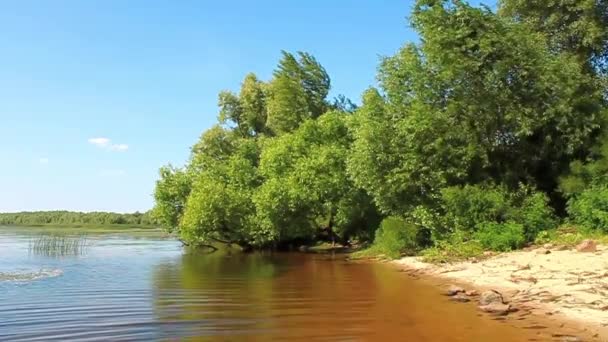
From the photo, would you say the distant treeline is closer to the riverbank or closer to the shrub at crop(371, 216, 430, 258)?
the shrub at crop(371, 216, 430, 258)

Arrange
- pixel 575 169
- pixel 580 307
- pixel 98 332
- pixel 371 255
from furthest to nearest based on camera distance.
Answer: pixel 371 255
pixel 575 169
pixel 580 307
pixel 98 332

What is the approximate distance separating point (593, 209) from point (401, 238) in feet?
31.0

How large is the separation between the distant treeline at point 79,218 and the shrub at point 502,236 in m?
108

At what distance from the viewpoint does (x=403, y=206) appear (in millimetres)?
29422

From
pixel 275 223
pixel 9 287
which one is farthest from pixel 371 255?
pixel 9 287

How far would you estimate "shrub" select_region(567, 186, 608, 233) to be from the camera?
2138 centimetres

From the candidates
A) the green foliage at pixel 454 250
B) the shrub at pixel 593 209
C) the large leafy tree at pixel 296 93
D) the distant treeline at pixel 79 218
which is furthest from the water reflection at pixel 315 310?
the distant treeline at pixel 79 218

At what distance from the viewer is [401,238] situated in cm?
2847

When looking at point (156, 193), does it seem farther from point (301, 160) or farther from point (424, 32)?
point (424, 32)

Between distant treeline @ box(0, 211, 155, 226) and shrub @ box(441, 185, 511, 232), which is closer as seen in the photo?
shrub @ box(441, 185, 511, 232)

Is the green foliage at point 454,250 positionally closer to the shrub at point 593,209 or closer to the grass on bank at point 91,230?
the shrub at point 593,209

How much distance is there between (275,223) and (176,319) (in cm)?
2635

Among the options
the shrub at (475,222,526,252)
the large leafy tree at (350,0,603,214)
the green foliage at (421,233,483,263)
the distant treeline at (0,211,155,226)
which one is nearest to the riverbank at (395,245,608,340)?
the green foliage at (421,233,483,263)

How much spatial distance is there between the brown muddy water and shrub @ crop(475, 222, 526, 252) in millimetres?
4191
